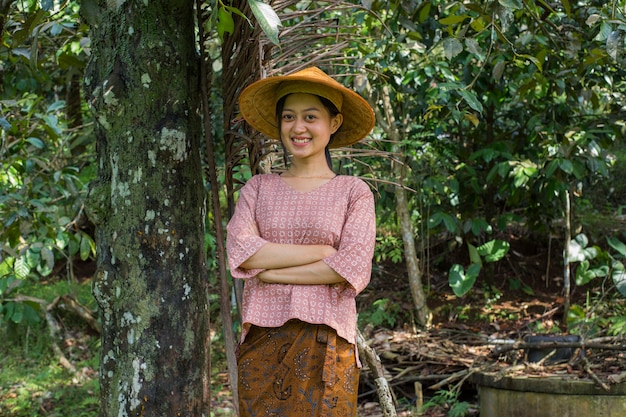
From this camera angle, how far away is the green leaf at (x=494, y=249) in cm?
489

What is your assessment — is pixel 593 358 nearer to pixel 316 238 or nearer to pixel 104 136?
pixel 316 238

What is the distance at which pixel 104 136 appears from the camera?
7.57 feet

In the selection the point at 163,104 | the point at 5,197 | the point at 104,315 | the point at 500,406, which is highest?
the point at 163,104

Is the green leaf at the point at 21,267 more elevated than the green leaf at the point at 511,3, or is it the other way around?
the green leaf at the point at 511,3

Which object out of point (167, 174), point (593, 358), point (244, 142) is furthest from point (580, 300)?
point (167, 174)

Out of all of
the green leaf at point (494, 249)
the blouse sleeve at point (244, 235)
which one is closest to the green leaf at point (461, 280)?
the green leaf at point (494, 249)

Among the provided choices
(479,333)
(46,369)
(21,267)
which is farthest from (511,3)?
(46,369)

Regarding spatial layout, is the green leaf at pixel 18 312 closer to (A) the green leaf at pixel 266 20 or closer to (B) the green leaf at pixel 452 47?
(B) the green leaf at pixel 452 47

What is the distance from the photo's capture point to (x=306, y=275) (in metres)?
2.12

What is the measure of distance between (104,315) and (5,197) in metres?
1.16

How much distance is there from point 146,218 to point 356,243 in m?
0.64

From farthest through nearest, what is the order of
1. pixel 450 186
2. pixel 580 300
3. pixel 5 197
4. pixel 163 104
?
pixel 580 300 < pixel 450 186 < pixel 5 197 < pixel 163 104

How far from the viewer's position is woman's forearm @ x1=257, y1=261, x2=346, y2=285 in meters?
2.10

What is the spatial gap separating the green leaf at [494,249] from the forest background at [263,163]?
1cm
